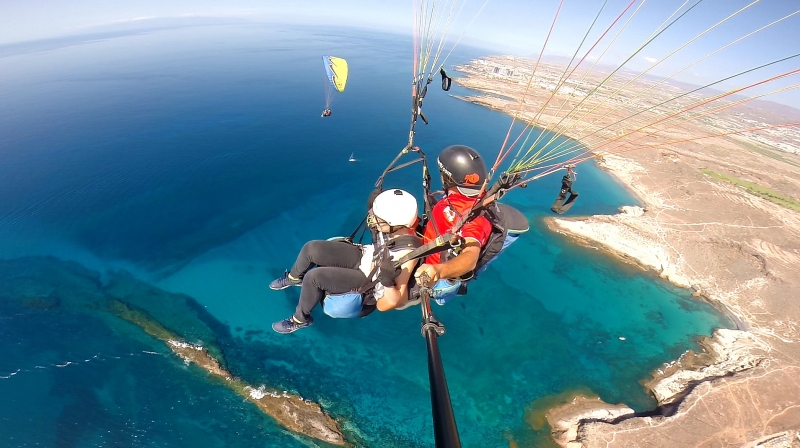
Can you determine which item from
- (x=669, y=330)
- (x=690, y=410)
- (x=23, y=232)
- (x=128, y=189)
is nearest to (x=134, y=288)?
(x=23, y=232)

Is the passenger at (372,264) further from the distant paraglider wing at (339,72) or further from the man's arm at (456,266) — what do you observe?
the distant paraglider wing at (339,72)

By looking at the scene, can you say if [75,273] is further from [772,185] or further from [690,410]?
[772,185]

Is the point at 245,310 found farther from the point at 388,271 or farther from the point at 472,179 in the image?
the point at 472,179

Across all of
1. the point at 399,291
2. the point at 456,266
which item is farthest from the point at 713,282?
the point at 399,291

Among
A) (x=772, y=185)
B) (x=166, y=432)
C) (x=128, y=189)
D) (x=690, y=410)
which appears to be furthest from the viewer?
(x=772, y=185)

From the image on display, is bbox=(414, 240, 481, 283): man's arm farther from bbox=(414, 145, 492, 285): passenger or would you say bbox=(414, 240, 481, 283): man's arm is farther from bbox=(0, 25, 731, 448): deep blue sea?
bbox=(0, 25, 731, 448): deep blue sea

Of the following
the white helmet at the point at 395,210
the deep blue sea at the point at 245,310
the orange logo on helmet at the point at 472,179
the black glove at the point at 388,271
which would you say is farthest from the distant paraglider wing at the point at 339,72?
the black glove at the point at 388,271

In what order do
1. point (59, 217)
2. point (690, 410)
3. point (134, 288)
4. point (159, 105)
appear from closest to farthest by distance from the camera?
point (690, 410)
point (134, 288)
point (59, 217)
point (159, 105)
